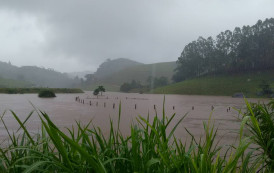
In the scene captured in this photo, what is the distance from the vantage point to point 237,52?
7762cm

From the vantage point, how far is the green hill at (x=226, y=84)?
6266cm

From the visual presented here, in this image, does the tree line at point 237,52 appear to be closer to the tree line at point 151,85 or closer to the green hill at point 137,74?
the tree line at point 151,85

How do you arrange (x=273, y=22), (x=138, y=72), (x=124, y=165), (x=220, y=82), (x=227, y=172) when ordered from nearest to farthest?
(x=227, y=172) → (x=124, y=165) → (x=220, y=82) → (x=273, y=22) → (x=138, y=72)

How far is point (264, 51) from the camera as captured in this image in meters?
75.9

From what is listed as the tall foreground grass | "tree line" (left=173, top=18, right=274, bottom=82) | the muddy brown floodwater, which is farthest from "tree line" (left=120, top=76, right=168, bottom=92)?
the tall foreground grass

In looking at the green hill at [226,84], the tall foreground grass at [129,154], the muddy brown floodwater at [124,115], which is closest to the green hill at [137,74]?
the green hill at [226,84]

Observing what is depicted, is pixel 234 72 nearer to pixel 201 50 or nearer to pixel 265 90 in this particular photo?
pixel 201 50

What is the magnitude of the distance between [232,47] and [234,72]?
958 cm

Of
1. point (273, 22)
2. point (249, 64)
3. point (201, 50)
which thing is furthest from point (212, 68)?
point (273, 22)

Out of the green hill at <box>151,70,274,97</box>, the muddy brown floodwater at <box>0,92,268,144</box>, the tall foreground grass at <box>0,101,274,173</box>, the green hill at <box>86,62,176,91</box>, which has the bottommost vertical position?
the muddy brown floodwater at <box>0,92,268,144</box>

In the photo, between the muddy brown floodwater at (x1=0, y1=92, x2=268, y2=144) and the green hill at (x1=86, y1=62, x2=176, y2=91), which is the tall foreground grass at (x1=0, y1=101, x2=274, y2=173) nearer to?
the muddy brown floodwater at (x1=0, y1=92, x2=268, y2=144)

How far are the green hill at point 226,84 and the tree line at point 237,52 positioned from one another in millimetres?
4452

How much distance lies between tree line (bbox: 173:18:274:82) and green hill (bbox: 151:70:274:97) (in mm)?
4452

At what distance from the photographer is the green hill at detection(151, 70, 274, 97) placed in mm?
62656
